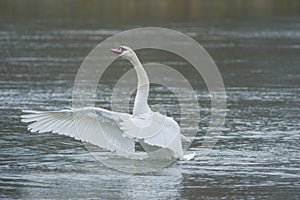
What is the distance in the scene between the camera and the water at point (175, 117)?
35.4 ft

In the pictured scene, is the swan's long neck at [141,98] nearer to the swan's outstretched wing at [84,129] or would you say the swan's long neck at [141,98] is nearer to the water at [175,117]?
the swan's outstretched wing at [84,129]

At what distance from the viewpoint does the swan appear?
11922 millimetres

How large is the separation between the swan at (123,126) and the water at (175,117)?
0.35 meters

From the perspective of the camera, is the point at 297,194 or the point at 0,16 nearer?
the point at 297,194

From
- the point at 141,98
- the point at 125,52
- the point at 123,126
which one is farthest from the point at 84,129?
the point at 125,52

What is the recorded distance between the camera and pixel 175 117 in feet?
53.2

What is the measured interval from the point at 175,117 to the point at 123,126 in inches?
172

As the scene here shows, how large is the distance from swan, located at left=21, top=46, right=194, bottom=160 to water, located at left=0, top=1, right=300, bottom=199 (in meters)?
0.35

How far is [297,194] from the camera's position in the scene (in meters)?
10.4

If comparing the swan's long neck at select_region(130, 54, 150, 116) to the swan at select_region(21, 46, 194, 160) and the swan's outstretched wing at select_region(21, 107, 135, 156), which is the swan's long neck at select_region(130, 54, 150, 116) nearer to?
the swan at select_region(21, 46, 194, 160)

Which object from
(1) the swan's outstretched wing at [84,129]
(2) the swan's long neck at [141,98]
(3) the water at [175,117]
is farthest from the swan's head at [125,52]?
(3) the water at [175,117]

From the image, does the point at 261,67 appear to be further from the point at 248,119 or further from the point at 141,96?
the point at 141,96

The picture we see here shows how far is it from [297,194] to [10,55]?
57.6 feet

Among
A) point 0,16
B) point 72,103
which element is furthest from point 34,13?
point 72,103
